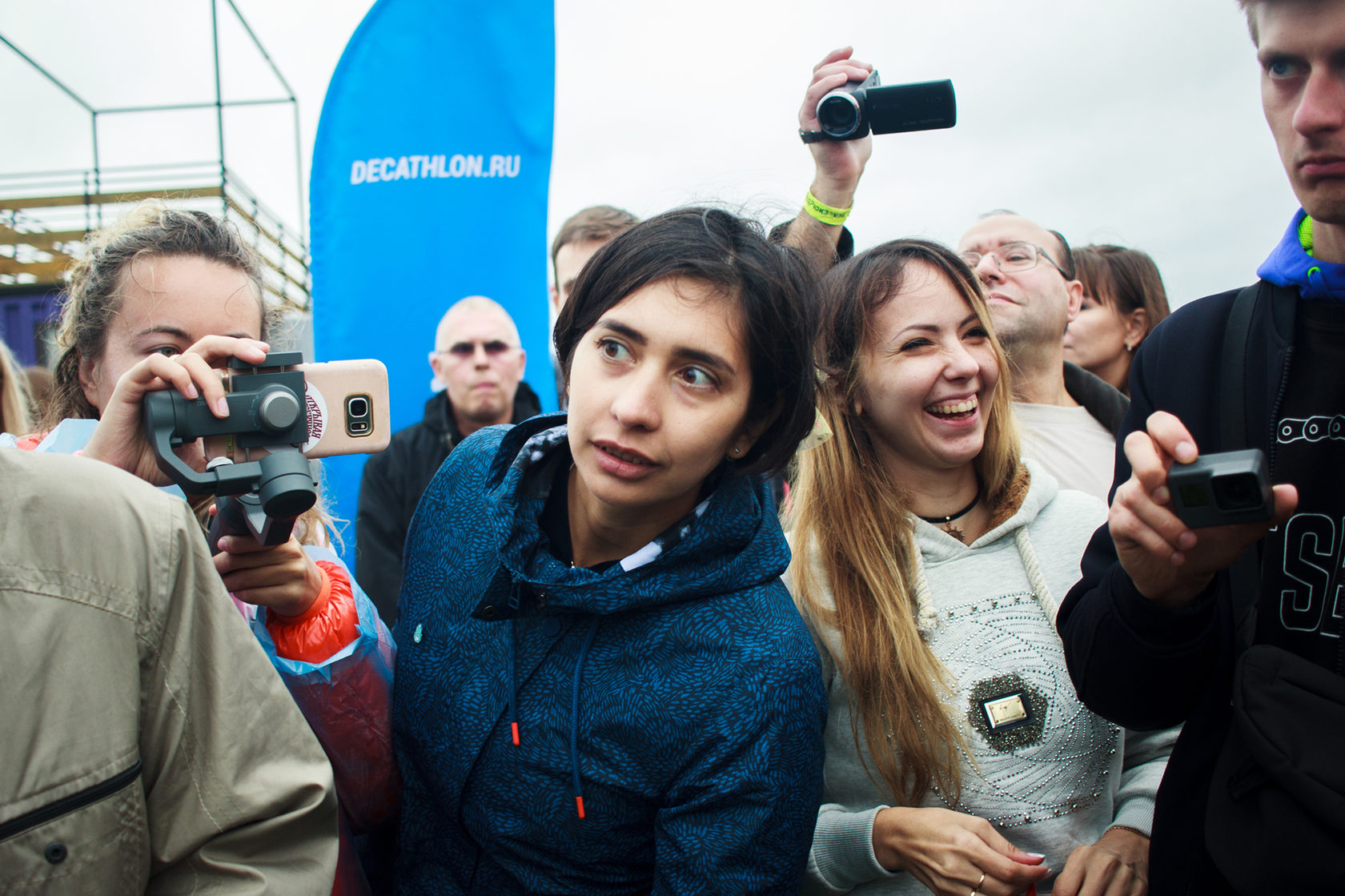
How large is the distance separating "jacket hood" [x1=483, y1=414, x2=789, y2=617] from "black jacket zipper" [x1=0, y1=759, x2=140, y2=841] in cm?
64

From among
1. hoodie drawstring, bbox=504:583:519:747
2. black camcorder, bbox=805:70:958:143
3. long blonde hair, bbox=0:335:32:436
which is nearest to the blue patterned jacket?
hoodie drawstring, bbox=504:583:519:747

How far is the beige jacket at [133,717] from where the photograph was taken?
1.00 metres

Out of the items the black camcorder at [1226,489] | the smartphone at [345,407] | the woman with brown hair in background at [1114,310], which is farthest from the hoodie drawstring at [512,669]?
the woman with brown hair in background at [1114,310]

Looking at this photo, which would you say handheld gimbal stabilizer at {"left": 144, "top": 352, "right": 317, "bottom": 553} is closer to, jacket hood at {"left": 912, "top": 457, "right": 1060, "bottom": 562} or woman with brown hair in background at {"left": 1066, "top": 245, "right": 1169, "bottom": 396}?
jacket hood at {"left": 912, "top": 457, "right": 1060, "bottom": 562}

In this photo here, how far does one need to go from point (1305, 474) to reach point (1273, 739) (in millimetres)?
407

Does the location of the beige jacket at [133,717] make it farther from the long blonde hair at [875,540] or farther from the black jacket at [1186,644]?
the black jacket at [1186,644]

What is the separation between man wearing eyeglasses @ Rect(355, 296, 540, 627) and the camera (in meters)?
3.46

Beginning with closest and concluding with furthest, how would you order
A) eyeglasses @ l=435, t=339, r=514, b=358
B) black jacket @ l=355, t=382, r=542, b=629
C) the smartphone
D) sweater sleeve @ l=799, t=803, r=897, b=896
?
the smartphone < sweater sleeve @ l=799, t=803, r=897, b=896 < black jacket @ l=355, t=382, r=542, b=629 < eyeglasses @ l=435, t=339, r=514, b=358

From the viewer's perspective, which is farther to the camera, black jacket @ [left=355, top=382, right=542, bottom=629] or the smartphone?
black jacket @ [left=355, top=382, right=542, bottom=629]

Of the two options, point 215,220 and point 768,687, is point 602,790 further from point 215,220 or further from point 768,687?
point 215,220

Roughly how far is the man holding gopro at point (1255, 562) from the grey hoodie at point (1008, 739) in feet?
1.11

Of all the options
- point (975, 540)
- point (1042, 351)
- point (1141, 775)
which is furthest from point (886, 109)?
point (1141, 775)

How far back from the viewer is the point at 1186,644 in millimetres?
1326

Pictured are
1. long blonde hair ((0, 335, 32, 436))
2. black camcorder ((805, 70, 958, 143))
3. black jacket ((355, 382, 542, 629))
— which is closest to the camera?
black camcorder ((805, 70, 958, 143))
